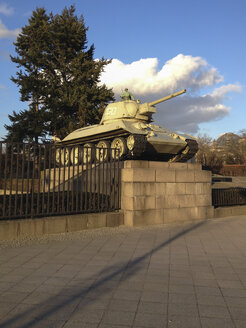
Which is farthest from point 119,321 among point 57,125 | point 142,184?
point 57,125

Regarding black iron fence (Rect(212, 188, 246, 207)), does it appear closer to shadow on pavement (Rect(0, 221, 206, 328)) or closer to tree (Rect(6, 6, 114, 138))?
shadow on pavement (Rect(0, 221, 206, 328))

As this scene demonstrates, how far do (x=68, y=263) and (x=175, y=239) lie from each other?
2.72m

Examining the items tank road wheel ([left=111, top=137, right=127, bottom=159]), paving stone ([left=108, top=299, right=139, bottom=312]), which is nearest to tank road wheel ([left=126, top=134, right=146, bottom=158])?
tank road wheel ([left=111, top=137, right=127, bottom=159])

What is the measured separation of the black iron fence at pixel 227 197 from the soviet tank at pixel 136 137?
3.52 m

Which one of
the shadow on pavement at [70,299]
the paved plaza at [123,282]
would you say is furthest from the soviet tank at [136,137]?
the shadow on pavement at [70,299]

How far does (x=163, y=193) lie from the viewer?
8.32 meters

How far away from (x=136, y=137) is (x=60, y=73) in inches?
868

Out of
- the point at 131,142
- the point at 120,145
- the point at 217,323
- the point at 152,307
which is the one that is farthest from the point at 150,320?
the point at 120,145

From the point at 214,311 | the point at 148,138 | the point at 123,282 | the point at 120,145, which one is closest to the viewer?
the point at 214,311

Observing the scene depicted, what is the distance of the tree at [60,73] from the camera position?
91.3 feet

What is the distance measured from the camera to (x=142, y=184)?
7.96m

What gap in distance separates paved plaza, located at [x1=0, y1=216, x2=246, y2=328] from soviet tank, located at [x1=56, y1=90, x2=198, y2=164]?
21.2 feet

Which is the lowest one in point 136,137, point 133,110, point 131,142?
point 131,142

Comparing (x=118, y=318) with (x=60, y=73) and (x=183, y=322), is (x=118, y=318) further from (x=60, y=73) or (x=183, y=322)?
(x=60, y=73)
